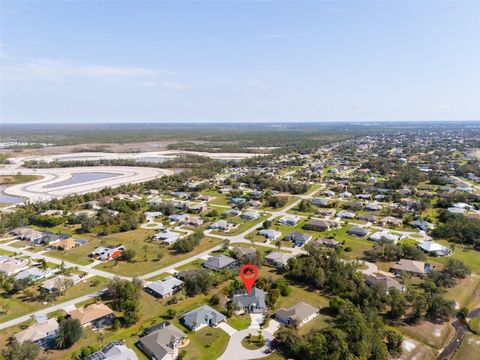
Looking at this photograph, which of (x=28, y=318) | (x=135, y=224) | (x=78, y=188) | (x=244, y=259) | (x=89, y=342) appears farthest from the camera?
(x=78, y=188)

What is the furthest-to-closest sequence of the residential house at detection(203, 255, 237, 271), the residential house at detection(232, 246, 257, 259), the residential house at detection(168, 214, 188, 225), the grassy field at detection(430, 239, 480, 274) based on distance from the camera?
the residential house at detection(168, 214, 188, 225) < the residential house at detection(232, 246, 257, 259) < the grassy field at detection(430, 239, 480, 274) < the residential house at detection(203, 255, 237, 271)

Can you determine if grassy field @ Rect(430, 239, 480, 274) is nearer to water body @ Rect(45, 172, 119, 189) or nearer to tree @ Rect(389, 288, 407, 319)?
tree @ Rect(389, 288, 407, 319)

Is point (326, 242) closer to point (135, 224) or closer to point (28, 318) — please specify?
point (135, 224)

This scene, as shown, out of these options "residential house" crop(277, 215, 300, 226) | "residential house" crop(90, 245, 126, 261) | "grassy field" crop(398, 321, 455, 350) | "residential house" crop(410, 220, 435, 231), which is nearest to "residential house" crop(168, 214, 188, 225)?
"residential house" crop(90, 245, 126, 261)

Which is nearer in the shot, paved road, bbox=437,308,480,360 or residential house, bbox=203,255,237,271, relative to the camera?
paved road, bbox=437,308,480,360

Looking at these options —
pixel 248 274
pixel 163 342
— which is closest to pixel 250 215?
pixel 248 274

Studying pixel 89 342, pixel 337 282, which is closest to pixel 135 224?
pixel 89 342
